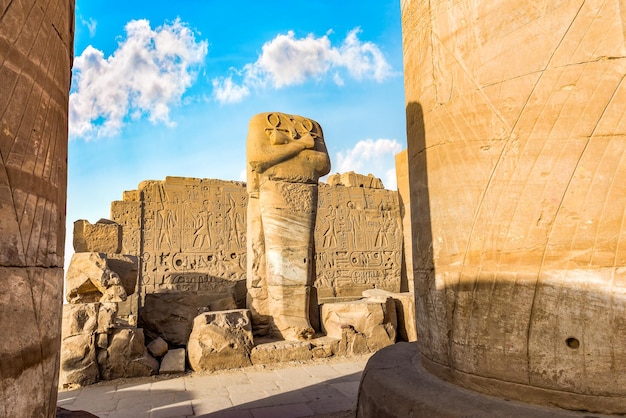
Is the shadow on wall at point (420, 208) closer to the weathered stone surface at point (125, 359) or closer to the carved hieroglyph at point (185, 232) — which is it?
the weathered stone surface at point (125, 359)

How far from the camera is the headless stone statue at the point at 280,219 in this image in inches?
239

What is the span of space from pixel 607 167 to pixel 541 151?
224 mm

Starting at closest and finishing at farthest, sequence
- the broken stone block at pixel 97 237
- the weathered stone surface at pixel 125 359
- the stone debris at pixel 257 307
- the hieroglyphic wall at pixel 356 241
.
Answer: the weathered stone surface at pixel 125 359, the stone debris at pixel 257 307, the broken stone block at pixel 97 237, the hieroglyphic wall at pixel 356 241

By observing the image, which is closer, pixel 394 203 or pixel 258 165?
pixel 258 165

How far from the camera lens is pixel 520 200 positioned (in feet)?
5.45

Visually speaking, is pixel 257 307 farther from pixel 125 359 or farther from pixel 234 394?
pixel 234 394

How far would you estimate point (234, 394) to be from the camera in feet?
13.3

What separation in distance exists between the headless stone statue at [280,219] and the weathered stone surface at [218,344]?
79 cm

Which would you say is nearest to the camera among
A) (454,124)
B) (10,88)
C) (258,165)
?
(10,88)

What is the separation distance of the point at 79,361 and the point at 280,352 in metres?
2.27

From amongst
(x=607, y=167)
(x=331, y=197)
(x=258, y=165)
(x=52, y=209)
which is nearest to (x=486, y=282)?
(x=607, y=167)

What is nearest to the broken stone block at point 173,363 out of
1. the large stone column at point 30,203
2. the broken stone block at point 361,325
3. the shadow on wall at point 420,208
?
the broken stone block at point 361,325

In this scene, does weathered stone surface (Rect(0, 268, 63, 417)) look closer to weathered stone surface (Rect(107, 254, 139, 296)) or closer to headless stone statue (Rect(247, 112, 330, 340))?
weathered stone surface (Rect(107, 254, 139, 296))

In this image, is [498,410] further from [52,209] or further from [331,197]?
[331,197]
